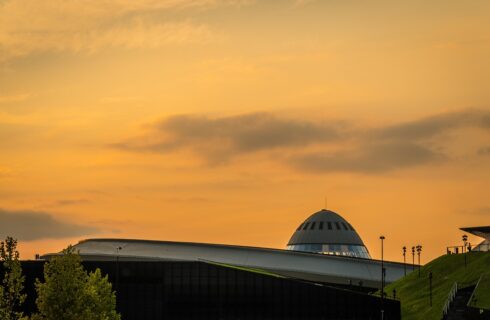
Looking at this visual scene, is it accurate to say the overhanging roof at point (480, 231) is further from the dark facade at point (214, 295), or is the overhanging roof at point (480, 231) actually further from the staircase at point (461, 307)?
the dark facade at point (214, 295)

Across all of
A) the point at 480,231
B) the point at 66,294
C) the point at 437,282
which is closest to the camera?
the point at 66,294

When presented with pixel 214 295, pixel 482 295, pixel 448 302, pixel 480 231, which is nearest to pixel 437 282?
pixel 480 231

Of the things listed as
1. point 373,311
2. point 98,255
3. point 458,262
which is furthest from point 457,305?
point 98,255

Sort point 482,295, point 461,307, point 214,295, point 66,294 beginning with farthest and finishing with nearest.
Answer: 1. point 214,295
2. point 482,295
3. point 461,307
4. point 66,294

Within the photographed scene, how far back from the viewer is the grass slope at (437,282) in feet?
469

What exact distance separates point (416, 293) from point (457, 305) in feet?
105

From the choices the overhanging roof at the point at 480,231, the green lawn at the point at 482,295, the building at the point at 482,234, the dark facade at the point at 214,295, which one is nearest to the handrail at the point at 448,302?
the green lawn at the point at 482,295

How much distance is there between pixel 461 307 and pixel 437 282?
35.5m

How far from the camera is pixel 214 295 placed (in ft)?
432

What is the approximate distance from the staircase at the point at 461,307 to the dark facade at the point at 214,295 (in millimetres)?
10814

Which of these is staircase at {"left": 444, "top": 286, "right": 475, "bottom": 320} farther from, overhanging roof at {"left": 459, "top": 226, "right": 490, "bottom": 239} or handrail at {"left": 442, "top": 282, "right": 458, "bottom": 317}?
overhanging roof at {"left": 459, "top": 226, "right": 490, "bottom": 239}

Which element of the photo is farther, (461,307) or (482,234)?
(482,234)

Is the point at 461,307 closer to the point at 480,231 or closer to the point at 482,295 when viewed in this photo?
the point at 482,295

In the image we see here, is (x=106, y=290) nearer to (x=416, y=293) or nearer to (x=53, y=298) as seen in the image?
(x=53, y=298)
